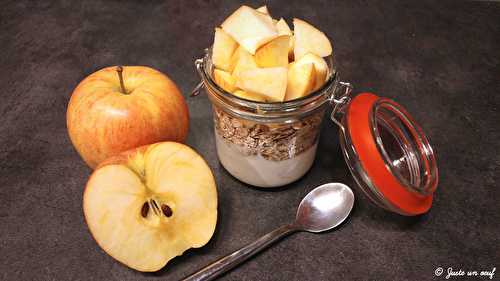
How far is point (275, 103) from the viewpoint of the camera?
562mm

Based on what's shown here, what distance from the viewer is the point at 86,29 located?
111 cm

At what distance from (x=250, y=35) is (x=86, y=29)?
693 mm

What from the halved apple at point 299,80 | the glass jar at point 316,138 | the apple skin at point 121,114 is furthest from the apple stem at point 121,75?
the halved apple at point 299,80

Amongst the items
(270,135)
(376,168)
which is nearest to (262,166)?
(270,135)

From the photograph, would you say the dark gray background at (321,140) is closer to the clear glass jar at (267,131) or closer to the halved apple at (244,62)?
the clear glass jar at (267,131)

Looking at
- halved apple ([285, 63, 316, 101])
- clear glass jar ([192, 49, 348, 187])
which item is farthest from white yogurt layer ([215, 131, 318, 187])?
halved apple ([285, 63, 316, 101])

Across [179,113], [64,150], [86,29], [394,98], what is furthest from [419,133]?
[86,29]

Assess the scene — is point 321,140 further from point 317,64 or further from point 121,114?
point 121,114

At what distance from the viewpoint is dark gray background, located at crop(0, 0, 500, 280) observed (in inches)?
24.8

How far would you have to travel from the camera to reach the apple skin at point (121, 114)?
628 millimetres

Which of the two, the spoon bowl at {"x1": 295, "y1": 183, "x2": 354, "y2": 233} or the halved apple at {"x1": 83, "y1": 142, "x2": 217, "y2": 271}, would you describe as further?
the spoon bowl at {"x1": 295, "y1": 183, "x2": 354, "y2": 233}

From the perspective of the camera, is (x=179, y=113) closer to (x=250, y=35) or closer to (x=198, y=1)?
(x=250, y=35)

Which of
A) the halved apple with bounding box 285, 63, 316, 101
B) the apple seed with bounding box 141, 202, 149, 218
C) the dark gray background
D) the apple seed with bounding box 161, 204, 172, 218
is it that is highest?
the halved apple with bounding box 285, 63, 316, 101

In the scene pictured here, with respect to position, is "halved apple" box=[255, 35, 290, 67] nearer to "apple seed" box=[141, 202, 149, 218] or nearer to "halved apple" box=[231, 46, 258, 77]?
"halved apple" box=[231, 46, 258, 77]
